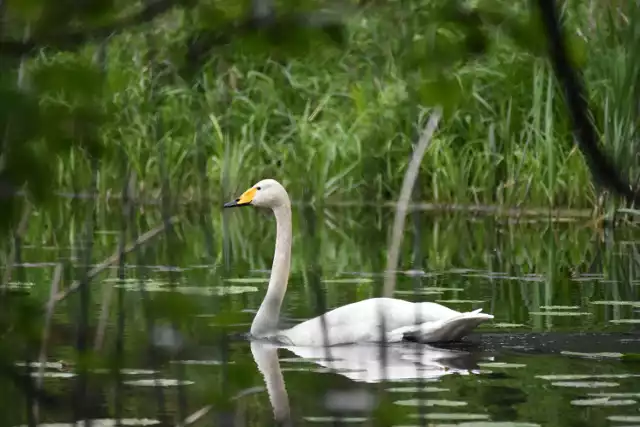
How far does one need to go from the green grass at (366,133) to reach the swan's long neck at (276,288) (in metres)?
4.04

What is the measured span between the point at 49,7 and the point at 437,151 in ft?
46.2

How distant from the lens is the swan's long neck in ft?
27.7

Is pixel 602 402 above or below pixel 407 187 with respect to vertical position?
below

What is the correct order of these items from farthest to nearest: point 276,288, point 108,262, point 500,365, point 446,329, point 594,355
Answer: point 276,288, point 446,329, point 594,355, point 500,365, point 108,262

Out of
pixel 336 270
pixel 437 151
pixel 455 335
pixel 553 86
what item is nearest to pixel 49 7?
pixel 455 335

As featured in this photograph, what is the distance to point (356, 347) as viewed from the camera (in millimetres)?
8172

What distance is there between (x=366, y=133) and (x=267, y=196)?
636 cm

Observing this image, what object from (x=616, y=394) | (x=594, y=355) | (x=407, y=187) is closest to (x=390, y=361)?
(x=594, y=355)

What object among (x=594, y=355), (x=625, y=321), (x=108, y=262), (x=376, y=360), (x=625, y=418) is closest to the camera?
(x=108, y=262)

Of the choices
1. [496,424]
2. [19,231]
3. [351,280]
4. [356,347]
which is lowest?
[496,424]

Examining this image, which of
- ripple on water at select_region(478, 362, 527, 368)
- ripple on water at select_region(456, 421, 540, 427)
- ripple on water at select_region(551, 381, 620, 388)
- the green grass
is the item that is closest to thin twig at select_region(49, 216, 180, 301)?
ripple on water at select_region(456, 421, 540, 427)

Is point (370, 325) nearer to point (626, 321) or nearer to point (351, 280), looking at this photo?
point (626, 321)

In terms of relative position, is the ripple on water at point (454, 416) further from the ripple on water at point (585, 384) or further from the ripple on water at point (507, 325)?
the ripple on water at point (507, 325)

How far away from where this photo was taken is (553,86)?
14164mm
